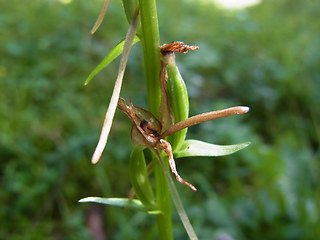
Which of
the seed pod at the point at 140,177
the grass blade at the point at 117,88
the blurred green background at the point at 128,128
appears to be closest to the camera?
the grass blade at the point at 117,88

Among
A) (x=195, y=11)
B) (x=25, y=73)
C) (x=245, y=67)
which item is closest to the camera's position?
(x=25, y=73)

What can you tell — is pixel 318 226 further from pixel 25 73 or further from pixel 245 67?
pixel 25 73

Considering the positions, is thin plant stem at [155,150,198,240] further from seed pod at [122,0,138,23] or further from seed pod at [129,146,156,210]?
seed pod at [122,0,138,23]

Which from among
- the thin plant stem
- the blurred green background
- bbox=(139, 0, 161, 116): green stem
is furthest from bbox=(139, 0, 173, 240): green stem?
the blurred green background

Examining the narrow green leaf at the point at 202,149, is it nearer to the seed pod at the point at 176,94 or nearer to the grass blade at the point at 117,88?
the seed pod at the point at 176,94

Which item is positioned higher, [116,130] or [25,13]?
[25,13]

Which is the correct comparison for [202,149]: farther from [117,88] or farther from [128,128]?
[128,128]

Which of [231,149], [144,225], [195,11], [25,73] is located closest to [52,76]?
[25,73]

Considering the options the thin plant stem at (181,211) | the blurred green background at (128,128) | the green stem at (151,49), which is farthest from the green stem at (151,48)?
the blurred green background at (128,128)
